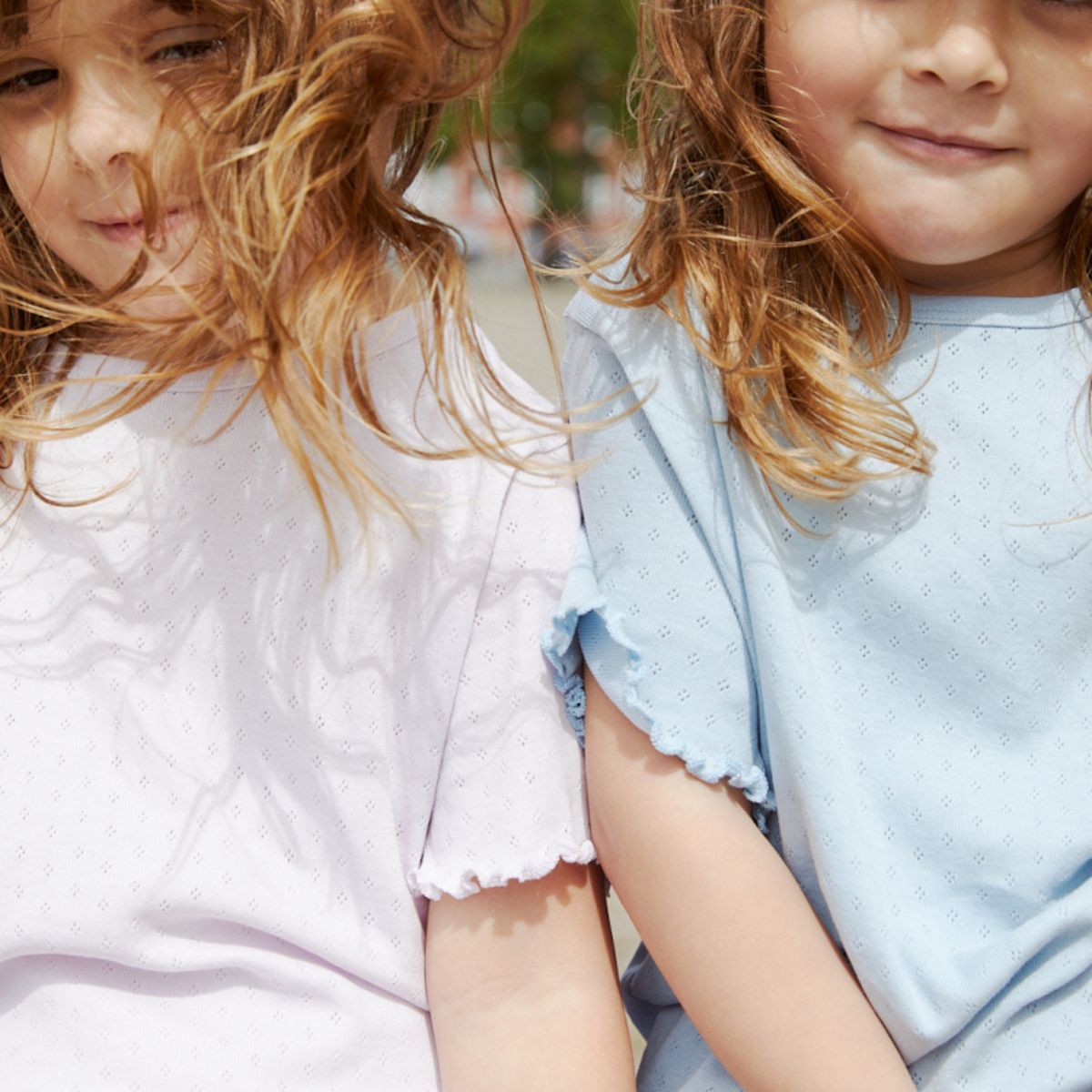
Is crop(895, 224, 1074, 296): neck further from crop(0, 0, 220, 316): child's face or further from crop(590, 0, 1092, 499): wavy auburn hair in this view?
crop(0, 0, 220, 316): child's face

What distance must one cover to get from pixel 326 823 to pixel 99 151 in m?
0.61

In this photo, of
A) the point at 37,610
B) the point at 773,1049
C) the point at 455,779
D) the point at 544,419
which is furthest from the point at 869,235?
the point at 37,610

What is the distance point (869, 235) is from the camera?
134 centimetres

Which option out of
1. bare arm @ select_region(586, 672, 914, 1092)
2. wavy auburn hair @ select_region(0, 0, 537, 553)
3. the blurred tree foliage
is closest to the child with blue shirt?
bare arm @ select_region(586, 672, 914, 1092)

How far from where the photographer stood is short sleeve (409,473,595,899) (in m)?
1.36

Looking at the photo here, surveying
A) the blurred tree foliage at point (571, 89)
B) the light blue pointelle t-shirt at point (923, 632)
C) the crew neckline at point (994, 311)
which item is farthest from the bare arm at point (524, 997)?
the blurred tree foliage at point (571, 89)

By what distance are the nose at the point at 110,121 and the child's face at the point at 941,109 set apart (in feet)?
1.75

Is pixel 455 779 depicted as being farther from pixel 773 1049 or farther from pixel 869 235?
pixel 869 235

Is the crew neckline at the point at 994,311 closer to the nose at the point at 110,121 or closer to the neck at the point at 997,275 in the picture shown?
the neck at the point at 997,275

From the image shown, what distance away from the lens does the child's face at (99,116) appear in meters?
1.26

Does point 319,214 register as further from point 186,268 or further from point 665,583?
point 665,583

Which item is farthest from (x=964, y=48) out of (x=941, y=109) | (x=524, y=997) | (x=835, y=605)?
(x=524, y=997)

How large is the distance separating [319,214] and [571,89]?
60.2 feet

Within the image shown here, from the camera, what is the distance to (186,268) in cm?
131
